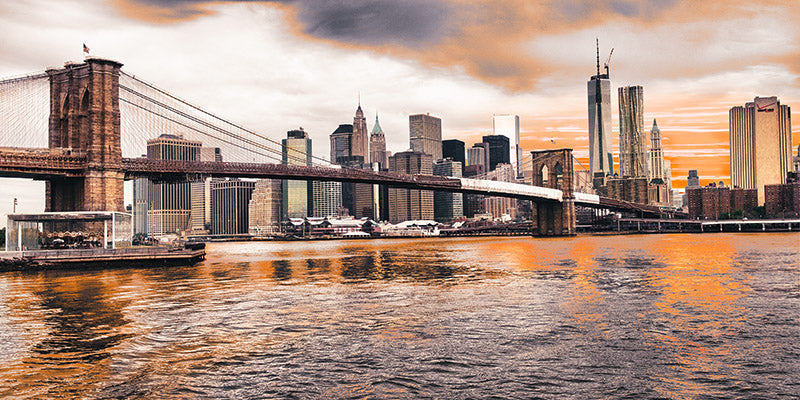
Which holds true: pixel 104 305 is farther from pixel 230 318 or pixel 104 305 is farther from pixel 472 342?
pixel 472 342

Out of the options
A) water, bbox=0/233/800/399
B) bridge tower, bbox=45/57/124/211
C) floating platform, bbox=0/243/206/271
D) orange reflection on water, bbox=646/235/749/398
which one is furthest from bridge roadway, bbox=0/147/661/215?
orange reflection on water, bbox=646/235/749/398

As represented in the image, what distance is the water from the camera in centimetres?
1310

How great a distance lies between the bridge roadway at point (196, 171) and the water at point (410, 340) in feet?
82.7

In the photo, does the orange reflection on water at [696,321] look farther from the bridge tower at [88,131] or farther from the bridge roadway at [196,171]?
the bridge roadway at [196,171]

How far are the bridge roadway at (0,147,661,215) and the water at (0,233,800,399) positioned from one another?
25193 millimetres

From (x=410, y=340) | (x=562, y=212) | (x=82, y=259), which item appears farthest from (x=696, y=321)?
(x=562, y=212)

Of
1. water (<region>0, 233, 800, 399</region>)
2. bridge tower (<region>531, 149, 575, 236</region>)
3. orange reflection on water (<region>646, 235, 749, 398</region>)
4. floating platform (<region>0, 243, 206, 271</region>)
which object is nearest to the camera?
water (<region>0, 233, 800, 399</region>)

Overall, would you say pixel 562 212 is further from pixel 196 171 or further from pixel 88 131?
pixel 88 131

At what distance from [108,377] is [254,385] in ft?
12.4

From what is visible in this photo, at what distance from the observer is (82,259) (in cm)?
4650

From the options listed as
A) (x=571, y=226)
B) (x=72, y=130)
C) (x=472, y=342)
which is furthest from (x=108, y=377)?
(x=571, y=226)

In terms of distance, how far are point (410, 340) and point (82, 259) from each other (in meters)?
38.4

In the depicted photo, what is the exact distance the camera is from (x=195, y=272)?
44969 mm

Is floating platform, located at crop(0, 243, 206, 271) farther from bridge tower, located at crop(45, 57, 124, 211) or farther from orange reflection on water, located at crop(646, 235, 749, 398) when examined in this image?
orange reflection on water, located at crop(646, 235, 749, 398)
